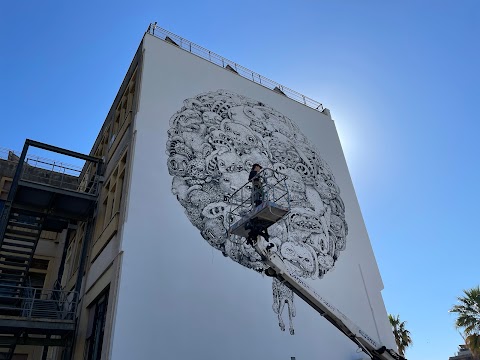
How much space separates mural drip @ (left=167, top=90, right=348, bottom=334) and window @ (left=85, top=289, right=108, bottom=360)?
3801mm

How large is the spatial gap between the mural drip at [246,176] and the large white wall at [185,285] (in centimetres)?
37

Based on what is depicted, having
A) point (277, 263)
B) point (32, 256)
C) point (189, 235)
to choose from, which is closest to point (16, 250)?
point (32, 256)

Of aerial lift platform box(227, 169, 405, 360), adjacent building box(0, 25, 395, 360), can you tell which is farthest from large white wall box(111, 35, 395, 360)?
aerial lift platform box(227, 169, 405, 360)

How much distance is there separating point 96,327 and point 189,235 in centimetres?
410

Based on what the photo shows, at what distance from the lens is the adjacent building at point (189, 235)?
10906 millimetres

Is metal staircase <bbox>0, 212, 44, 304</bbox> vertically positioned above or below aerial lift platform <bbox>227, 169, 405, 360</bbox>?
above

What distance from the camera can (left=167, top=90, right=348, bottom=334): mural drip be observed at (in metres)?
13.2

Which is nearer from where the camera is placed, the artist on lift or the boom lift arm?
the artist on lift

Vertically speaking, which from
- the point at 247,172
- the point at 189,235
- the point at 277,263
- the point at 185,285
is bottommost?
the point at 277,263

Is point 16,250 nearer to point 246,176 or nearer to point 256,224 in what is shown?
point 246,176

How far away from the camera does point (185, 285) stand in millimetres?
11281

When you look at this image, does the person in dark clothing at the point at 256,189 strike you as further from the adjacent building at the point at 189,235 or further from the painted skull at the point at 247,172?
the painted skull at the point at 247,172

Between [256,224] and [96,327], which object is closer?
[256,224]

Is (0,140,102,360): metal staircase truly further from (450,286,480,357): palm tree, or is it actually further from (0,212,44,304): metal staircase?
(450,286,480,357): palm tree
